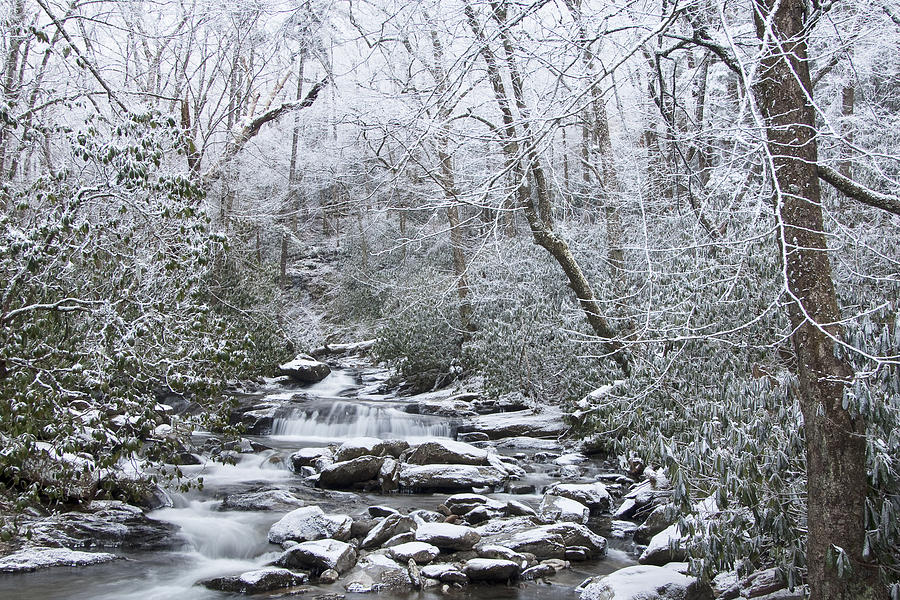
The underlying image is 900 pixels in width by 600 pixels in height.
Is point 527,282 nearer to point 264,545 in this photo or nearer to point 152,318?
point 264,545

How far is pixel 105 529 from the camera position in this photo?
6.75 metres

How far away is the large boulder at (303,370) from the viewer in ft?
55.7

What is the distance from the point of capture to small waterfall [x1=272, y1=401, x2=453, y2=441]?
39.7 feet

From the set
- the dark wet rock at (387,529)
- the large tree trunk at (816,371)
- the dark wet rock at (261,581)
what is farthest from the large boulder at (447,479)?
the large tree trunk at (816,371)

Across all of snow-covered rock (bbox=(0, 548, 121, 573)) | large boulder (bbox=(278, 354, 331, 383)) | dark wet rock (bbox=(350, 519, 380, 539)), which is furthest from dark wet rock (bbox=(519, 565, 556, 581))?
large boulder (bbox=(278, 354, 331, 383))

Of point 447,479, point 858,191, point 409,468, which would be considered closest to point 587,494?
point 447,479

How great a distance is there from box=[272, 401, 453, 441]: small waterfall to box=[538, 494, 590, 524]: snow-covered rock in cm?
447

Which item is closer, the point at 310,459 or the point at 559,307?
the point at 310,459

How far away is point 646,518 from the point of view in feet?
24.2

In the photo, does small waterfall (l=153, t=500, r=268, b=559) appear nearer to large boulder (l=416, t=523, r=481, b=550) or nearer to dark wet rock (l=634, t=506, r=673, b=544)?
large boulder (l=416, t=523, r=481, b=550)

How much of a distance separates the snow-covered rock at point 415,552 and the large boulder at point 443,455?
3.07 m

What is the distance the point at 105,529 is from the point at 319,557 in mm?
2469

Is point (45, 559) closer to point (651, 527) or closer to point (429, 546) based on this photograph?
point (429, 546)

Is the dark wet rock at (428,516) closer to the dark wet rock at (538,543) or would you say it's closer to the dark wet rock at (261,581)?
the dark wet rock at (538,543)
